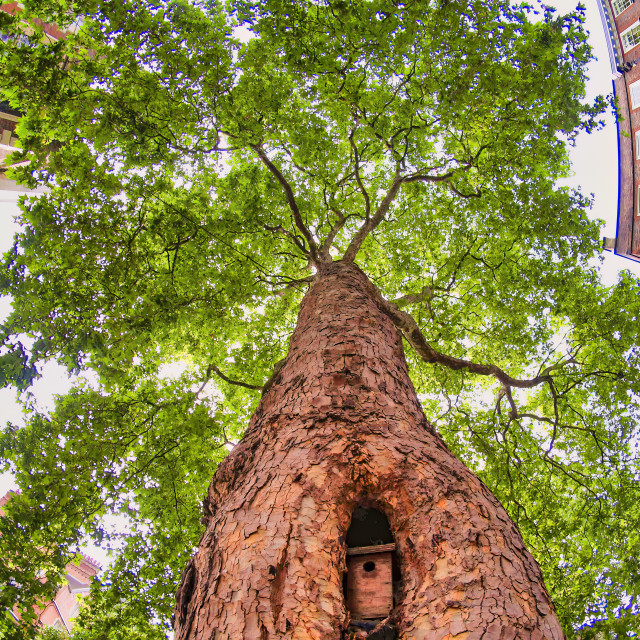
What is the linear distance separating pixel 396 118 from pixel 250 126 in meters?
2.81

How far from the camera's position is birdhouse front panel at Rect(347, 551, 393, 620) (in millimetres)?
1936

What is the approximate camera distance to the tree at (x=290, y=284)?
4.70 m

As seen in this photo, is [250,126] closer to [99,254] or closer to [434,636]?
[99,254]

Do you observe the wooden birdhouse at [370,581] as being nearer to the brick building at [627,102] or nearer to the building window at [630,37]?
the brick building at [627,102]

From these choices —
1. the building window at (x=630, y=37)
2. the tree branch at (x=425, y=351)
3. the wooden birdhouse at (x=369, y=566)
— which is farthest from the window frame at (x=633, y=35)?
the wooden birdhouse at (x=369, y=566)

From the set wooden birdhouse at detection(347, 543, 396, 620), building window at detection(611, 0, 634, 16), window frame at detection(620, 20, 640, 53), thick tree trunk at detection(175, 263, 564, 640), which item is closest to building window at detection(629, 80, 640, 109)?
window frame at detection(620, 20, 640, 53)

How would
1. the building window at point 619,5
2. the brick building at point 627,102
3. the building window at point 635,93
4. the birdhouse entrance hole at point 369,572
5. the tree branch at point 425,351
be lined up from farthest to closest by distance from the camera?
1. the building window at point 619,5
2. the building window at point 635,93
3. the brick building at point 627,102
4. the tree branch at point 425,351
5. the birdhouse entrance hole at point 369,572

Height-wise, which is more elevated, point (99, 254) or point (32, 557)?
point (99, 254)

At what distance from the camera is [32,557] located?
4797mm

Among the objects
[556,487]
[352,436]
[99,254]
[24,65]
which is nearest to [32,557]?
[99,254]

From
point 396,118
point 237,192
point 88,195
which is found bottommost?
point 88,195

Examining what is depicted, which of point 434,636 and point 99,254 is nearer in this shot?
point 434,636

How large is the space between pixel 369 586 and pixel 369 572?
0.06 metres

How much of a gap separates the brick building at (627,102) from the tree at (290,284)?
18.7 meters
